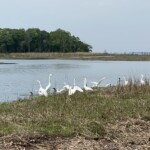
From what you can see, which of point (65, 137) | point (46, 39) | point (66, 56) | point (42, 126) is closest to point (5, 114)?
point (42, 126)

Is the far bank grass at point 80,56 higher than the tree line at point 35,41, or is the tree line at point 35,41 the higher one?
the tree line at point 35,41

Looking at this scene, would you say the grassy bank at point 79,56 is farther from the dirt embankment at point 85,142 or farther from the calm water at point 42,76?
the dirt embankment at point 85,142

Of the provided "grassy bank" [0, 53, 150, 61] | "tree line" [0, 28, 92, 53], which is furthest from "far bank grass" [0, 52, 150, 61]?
"tree line" [0, 28, 92, 53]

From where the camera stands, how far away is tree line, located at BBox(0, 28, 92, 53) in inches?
3930

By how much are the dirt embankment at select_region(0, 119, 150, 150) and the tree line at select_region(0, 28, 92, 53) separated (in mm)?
92923

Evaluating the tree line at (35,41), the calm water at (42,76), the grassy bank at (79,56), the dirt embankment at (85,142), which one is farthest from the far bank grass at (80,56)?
the dirt embankment at (85,142)

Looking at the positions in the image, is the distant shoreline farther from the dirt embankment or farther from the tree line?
the dirt embankment

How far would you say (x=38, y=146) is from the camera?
614 centimetres

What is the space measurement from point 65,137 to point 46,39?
319 ft

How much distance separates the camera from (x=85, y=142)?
20.9 feet

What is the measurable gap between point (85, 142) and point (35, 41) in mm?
95245

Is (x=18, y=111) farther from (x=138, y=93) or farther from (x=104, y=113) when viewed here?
(x=138, y=93)

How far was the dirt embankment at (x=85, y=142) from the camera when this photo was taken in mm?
6113

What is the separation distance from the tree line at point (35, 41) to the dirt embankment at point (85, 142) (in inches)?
3658
